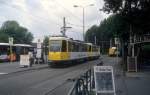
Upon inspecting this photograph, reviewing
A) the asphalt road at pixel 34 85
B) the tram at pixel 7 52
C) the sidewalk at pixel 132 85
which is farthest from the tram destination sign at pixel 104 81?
the tram at pixel 7 52

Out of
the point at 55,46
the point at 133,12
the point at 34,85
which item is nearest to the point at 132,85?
the point at 34,85

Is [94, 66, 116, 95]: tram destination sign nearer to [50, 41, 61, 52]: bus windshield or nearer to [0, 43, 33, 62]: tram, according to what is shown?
[50, 41, 61, 52]: bus windshield

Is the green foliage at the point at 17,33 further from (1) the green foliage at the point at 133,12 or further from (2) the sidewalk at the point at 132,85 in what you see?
(2) the sidewalk at the point at 132,85

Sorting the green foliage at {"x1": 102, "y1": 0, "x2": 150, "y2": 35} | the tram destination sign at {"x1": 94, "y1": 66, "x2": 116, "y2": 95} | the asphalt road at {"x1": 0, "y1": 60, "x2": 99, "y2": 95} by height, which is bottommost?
the asphalt road at {"x1": 0, "y1": 60, "x2": 99, "y2": 95}

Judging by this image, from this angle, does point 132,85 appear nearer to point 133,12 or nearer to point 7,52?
point 133,12

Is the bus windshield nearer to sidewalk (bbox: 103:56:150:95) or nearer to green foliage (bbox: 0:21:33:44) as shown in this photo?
sidewalk (bbox: 103:56:150:95)

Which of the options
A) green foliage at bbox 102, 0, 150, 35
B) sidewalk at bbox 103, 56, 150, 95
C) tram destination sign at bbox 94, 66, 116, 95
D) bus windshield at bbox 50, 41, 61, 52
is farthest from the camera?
bus windshield at bbox 50, 41, 61, 52

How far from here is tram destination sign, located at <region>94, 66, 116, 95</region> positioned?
568 inches

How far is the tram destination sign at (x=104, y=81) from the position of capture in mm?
14430

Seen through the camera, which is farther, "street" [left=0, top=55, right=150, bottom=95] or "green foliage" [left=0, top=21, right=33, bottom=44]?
"green foliage" [left=0, top=21, right=33, bottom=44]

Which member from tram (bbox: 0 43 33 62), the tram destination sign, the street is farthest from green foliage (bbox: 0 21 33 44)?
the tram destination sign

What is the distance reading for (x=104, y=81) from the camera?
579 inches

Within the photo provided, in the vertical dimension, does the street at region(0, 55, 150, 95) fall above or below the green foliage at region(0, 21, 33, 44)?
below

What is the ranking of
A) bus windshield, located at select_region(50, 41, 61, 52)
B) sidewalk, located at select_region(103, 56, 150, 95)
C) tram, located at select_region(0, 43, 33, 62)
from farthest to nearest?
tram, located at select_region(0, 43, 33, 62)
bus windshield, located at select_region(50, 41, 61, 52)
sidewalk, located at select_region(103, 56, 150, 95)
